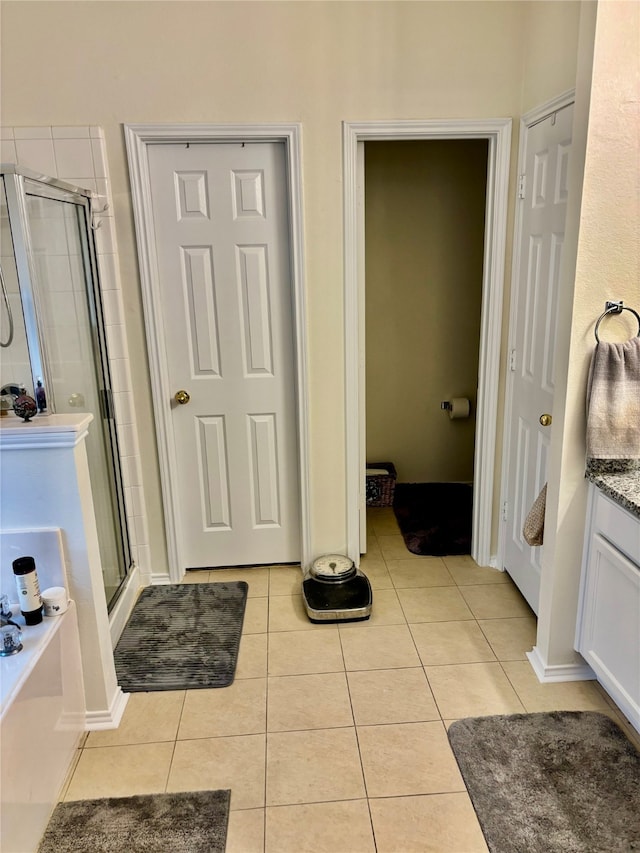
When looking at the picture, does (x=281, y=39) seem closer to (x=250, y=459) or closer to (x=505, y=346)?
(x=505, y=346)

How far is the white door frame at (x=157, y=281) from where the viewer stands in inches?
100.0

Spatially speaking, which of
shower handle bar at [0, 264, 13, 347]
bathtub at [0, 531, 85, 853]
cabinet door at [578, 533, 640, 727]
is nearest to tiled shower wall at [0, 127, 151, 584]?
shower handle bar at [0, 264, 13, 347]

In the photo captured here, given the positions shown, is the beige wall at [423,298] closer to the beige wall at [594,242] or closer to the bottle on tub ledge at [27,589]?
the beige wall at [594,242]

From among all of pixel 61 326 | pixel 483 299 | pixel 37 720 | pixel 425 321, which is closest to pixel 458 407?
pixel 425 321

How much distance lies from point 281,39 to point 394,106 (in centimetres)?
53

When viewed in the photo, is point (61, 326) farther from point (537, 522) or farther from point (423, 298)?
point (423, 298)

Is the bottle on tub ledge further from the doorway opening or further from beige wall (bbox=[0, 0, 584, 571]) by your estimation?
the doorway opening

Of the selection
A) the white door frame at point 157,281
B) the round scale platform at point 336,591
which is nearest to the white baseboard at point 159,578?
the white door frame at point 157,281

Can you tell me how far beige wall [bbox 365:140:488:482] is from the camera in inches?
143

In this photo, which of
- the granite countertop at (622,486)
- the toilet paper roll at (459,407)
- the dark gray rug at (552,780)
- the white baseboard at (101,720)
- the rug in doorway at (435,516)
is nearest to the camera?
the dark gray rug at (552,780)

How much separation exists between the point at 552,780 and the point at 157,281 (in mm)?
2414

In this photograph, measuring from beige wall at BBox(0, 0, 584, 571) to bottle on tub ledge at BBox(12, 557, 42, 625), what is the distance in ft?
4.72

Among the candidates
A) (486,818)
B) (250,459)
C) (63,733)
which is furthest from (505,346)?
(63,733)

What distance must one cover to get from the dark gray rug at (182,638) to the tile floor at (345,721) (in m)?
0.06
